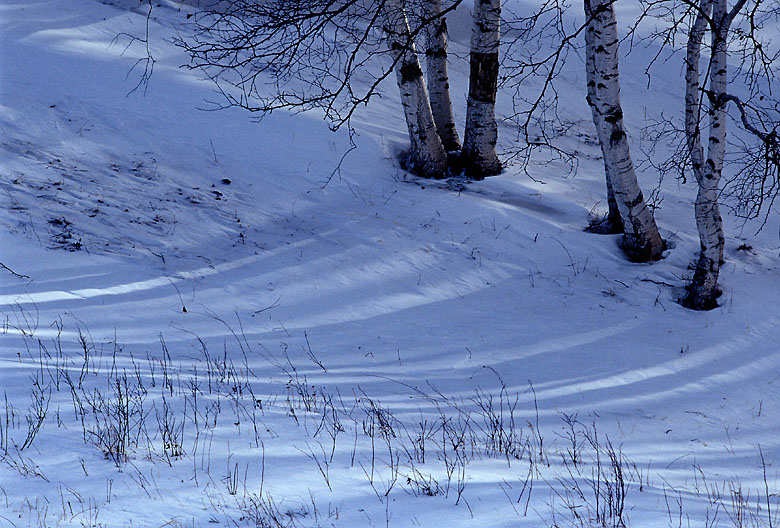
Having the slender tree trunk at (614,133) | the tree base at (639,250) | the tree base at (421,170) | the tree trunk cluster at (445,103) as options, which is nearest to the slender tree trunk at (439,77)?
the tree trunk cluster at (445,103)

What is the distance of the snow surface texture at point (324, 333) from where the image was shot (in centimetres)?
340

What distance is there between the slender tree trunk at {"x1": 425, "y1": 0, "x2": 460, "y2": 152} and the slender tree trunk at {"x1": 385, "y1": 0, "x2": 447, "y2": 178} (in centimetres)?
60

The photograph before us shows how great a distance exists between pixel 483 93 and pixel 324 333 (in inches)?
206

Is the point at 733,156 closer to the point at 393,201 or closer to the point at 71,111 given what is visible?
the point at 393,201

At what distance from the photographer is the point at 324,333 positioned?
6.48 m

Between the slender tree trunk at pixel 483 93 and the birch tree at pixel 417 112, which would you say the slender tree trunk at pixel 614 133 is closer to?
the slender tree trunk at pixel 483 93

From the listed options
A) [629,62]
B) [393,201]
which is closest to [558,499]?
[393,201]

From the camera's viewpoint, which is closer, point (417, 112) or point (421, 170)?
point (417, 112)

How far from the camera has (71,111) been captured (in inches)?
394

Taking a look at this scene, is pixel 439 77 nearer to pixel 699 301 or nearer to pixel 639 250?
pixel 639 250

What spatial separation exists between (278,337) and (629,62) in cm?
1648

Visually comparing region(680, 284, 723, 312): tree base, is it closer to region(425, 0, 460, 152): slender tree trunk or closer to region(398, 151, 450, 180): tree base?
region(398, 151, 450, 180): tree base

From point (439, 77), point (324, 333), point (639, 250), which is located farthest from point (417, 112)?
point (324, 333)

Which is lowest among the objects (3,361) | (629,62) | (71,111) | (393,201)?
(3,361)
